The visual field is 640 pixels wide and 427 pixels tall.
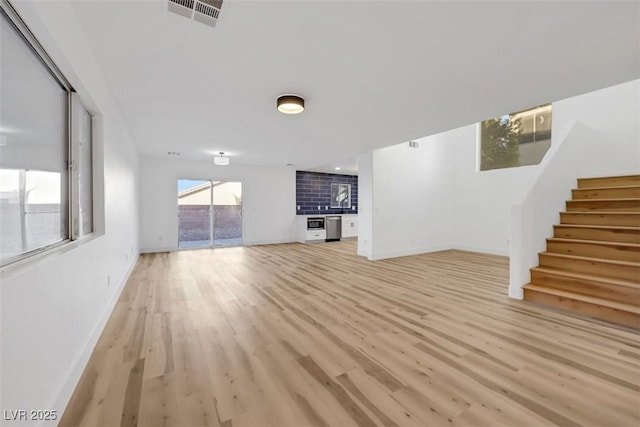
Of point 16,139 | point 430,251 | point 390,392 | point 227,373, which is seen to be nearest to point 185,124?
point 16,139

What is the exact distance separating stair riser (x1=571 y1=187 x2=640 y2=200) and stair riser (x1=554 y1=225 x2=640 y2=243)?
89 centimetres

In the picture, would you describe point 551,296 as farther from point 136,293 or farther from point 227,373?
point 136,293

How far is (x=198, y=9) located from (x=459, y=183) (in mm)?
7260

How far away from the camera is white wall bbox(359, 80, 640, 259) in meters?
4.54

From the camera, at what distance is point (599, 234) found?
10.9ft

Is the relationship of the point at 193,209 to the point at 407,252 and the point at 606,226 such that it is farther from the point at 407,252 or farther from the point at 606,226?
the point at 606,226

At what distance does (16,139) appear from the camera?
1302mm

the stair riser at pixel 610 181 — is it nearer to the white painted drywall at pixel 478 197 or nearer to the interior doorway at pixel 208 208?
the white painted drywall at pixel 478 197

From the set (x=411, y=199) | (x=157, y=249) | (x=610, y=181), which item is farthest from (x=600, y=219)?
(x=157, y=249)

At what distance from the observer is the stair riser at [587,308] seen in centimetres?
246

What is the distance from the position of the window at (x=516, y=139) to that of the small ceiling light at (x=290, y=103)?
5627 millimetres

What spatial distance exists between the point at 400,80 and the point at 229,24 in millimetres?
1645

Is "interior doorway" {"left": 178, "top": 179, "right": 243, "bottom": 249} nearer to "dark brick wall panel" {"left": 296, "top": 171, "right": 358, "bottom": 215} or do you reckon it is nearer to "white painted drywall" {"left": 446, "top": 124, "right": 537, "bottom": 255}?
"dark brick wall panel" {"left": 296, "top": 171, "right": 358, "bottom": 215}

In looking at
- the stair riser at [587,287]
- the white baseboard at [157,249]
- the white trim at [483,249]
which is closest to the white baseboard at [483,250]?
the white trim at [483,249]
